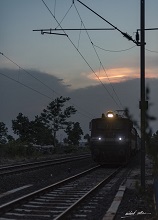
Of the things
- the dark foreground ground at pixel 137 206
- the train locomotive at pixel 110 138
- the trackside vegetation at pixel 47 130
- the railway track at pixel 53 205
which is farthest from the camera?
the trackside vegetation at pixel 47 130

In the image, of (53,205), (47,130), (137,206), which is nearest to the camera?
(53,205)

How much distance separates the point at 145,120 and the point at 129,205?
9.08 feet

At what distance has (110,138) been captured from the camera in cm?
3050

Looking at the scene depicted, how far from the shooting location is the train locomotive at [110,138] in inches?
1188

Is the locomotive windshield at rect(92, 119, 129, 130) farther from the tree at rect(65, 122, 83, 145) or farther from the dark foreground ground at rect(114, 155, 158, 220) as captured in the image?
the tree at rect(65, 122, 83, 145)

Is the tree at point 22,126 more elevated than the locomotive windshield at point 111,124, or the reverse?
the tree at point 22,126

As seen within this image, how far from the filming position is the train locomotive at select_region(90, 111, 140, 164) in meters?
30.2

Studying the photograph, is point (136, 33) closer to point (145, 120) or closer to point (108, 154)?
point (145, 120)

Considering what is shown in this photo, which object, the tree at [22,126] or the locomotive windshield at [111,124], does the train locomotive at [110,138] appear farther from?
the tree at [22,126]

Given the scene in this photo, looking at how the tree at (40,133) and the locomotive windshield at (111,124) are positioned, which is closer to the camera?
the locomotive windshield at (111,124)

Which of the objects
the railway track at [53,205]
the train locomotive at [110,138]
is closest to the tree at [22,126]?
the train locomotive at [110,138]

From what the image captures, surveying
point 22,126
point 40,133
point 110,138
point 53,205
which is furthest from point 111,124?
point 22,126

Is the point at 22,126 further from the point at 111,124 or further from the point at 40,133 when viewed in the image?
the point at 111,124

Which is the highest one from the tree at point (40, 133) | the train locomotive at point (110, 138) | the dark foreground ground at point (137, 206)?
the tree at point (40, 133)
